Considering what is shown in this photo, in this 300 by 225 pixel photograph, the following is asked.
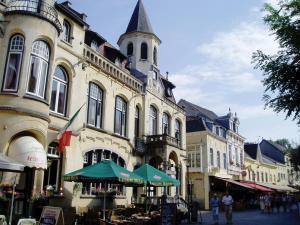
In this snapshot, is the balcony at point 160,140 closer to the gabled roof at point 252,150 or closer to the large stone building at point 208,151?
the large stone building at point 208,151

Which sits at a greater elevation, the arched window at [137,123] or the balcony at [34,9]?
the balcony at [34,9]

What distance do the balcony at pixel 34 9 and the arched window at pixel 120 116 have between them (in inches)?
314

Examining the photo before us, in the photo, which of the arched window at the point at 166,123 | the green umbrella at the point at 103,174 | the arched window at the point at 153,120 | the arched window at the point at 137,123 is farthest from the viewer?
the arched window at the point at 166,123

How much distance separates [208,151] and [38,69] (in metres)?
24.6

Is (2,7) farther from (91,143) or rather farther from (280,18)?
(280,18)

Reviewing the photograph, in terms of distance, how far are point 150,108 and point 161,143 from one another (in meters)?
3.67

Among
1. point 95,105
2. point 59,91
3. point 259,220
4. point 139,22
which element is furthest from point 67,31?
point 259,220

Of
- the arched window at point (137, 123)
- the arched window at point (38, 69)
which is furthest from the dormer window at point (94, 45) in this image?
the arched window at point (38, 69)

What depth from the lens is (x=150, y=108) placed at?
27.4 metres

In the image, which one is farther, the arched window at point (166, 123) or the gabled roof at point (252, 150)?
the gabled roof at point (252, 150)

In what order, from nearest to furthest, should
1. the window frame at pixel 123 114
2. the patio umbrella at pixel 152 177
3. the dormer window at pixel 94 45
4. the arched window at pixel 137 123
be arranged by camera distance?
1. the patio umbrella at pixel 152 177
2. the dormer window at pixel 94 45
3. the window frame at pixel 123 114
4. the arched window at pixel 137 123

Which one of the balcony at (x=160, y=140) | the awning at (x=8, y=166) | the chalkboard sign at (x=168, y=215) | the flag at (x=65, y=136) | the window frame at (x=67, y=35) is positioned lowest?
the chalkboard sign at (x=168, y=215)

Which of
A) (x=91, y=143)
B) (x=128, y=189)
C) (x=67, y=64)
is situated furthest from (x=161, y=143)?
(x=67, y=64)

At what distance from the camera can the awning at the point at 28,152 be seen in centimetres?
1335
